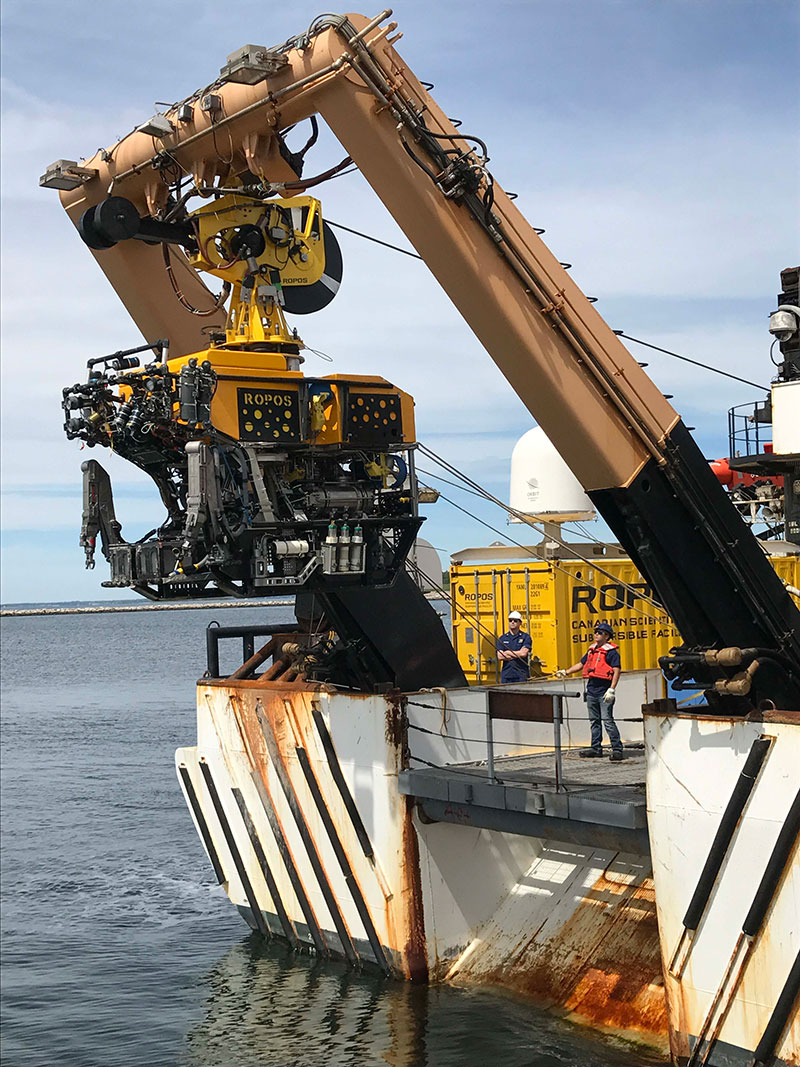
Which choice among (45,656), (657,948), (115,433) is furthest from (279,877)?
(45,656)

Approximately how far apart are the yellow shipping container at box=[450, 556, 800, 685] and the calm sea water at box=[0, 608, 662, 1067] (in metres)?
5.91

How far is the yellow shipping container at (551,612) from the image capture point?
19906 mm

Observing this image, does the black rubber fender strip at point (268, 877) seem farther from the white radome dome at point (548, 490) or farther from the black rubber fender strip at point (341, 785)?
the white radome dome at point (548, 490)

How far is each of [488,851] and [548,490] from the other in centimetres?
926

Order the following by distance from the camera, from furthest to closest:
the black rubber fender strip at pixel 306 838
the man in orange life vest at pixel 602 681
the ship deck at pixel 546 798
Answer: the black rubber fender strip at pixel 306 838 < the man in orange life vest at pixel 602 681 < the ship deck at pixel 546 798

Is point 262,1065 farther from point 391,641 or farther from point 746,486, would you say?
point 746,486

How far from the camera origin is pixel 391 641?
626 inches

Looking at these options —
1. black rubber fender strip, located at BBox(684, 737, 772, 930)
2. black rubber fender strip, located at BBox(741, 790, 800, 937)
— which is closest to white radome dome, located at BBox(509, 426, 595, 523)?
black rubber fender strip, located at BBox(684, 737, 772, 930)

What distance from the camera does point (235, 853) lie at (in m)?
18.0

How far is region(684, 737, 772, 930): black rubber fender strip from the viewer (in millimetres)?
11023

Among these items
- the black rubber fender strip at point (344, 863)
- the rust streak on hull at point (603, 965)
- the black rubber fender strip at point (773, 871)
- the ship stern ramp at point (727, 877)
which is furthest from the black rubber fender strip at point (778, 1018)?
the black rubber fender strip at point (344, 863)

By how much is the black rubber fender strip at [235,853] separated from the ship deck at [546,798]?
4092mm

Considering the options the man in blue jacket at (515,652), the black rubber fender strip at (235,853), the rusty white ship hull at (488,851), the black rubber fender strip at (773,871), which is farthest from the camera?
the black rubber fender strip at (235,853)

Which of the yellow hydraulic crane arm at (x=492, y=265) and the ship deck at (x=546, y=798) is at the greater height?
the yellow hydraulic crane arm at (x=492, y=265)
